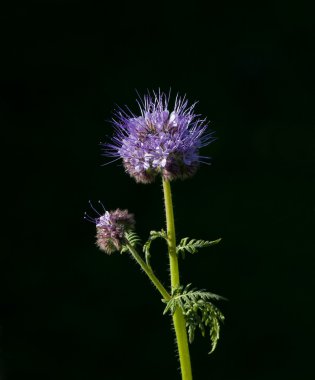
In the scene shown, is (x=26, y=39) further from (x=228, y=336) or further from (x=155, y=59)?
(x=228, y=336)

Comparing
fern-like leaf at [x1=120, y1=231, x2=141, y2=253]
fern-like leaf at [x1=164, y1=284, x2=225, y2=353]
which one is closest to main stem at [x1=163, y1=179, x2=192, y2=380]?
fern-like leaf at [x1=164, y1=284, x2=225, y2=353]

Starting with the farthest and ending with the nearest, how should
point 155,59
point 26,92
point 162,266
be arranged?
point 155,59 → point 26,92 → point 162,266

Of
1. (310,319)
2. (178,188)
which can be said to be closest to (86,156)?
(178,188)

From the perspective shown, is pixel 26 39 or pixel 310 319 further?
pixel 26 39

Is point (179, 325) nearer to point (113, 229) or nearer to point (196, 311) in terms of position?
point (196, 311)

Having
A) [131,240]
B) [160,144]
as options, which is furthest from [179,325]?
[160,144]

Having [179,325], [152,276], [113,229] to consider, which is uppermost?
[113,229]

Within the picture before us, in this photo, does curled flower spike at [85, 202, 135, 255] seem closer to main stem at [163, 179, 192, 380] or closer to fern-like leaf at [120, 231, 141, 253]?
fern-like leaf at [120, 231, 141, 253]
